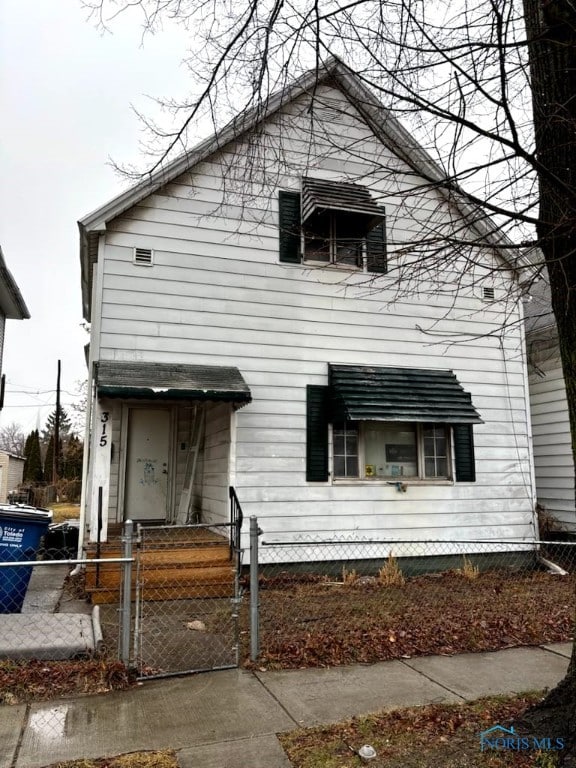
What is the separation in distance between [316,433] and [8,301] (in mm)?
8373

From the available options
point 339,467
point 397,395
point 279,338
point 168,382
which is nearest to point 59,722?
point 168,382

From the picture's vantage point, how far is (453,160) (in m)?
3.96

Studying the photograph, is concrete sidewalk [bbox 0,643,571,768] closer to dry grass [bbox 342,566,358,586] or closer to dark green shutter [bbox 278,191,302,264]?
dry grass [bbox 342,566,358,586]

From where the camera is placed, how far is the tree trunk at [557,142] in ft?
11.6

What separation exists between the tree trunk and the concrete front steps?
4614 mm

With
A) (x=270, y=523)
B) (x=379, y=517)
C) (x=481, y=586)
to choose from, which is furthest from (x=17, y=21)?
(x=481, y=586)

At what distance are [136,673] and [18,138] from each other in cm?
516

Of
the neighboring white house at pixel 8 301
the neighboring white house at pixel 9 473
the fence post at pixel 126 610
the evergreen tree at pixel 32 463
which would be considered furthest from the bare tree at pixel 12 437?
the fence post at pixel 126 610

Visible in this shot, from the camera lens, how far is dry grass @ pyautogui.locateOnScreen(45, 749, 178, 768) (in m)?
3.19

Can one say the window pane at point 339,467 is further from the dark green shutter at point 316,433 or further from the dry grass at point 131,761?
the dry grass at point 131,761

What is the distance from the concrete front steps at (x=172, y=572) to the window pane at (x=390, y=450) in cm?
285

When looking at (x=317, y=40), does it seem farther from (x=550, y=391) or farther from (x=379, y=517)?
(x=550, y=391)

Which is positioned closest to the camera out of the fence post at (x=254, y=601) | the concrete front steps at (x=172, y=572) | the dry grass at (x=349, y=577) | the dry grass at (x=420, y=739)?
the dry grass at (x=420, y=739)

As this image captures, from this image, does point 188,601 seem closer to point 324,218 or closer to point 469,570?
Result: point 469,570
